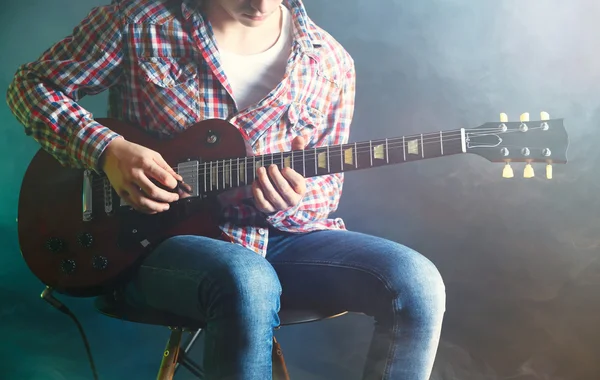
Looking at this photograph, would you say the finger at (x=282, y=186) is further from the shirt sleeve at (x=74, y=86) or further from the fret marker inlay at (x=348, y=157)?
the shirt sleeve at (x=74, y=86)

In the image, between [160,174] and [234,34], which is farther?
[234,34]

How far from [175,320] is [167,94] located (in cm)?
43

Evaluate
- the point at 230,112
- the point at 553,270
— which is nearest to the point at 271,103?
the point at 230,112

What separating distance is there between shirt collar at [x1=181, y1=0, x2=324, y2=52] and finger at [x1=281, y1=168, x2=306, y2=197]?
29 centimetres

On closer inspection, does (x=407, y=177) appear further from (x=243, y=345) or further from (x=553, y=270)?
(x=243, y=345)

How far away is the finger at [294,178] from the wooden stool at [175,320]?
0.22 metres

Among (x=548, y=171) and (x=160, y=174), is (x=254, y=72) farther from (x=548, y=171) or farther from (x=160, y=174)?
(x=548, y=171)

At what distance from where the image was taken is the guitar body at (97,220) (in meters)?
1.02

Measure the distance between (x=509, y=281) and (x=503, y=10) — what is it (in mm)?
503

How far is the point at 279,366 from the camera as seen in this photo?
1.12 m

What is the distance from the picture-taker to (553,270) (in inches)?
39.5

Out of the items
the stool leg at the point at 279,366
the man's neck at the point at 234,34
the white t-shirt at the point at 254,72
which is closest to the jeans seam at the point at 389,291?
the stool leg at the point at 279,366

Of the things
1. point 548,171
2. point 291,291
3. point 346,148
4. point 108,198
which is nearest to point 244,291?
point 291,291

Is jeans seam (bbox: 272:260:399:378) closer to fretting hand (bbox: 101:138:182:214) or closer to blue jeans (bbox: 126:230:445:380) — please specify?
blue jeans (bbox: 126:230:445:380)
